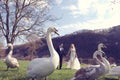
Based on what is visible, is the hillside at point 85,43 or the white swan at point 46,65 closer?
the white swan at point 46,65

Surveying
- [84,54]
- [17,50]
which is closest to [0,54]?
[17,50]

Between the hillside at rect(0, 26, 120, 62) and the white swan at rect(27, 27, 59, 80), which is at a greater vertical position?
the hillside at rect(0, 26, 120, 62)

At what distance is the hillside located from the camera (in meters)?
72.1

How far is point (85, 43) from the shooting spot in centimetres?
7894

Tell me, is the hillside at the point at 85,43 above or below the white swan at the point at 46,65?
above

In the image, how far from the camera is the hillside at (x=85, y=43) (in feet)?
236

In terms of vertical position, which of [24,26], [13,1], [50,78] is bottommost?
[50,78]

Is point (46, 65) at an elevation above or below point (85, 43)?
below

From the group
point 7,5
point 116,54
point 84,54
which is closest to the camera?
point 7,5

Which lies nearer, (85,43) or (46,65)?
(46,65)

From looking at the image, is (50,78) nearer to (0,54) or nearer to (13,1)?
(13,1)

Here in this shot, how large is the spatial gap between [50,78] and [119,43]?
53.5 metres

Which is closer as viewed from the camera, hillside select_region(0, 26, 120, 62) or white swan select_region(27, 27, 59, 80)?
white swan select_region(27, 27, 59, 80)

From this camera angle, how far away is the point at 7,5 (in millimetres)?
50594
